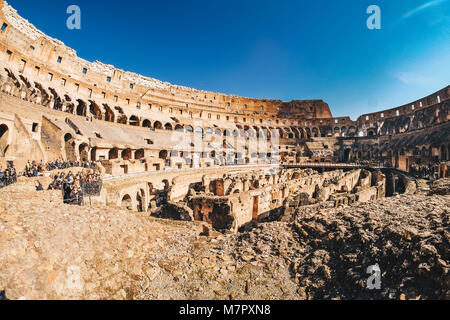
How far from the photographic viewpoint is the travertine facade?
16297mm

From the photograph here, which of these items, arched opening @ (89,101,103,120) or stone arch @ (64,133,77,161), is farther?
arched opening @ (89,101,103,120)

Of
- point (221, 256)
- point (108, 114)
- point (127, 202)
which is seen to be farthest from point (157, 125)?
point (221, 256)

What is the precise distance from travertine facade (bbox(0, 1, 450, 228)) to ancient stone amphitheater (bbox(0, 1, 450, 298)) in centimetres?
15

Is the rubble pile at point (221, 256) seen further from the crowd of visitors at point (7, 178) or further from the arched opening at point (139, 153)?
the arched opening at point (139, 153)

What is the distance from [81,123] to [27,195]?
19.6 meters

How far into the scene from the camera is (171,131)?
118ft

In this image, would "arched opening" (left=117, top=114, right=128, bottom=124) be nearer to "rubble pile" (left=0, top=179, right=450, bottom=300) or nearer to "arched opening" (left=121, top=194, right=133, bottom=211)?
"arched opening" (left=121, top=194, right=133, bottom=211)

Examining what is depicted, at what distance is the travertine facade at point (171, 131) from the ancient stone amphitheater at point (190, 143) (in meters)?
0.15

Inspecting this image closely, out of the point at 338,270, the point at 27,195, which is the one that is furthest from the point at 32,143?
the point at 338,270

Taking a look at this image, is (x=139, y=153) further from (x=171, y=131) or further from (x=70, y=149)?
(x=171, y=131)

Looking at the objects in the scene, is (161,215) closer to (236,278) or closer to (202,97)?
(236,278)

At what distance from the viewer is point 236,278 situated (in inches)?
218

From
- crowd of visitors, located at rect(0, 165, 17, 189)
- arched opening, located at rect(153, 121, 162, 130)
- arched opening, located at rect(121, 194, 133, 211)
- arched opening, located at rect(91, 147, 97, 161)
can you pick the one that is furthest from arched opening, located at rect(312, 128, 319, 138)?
crowd of visitors, located at rect(0, 165, 17, 189)

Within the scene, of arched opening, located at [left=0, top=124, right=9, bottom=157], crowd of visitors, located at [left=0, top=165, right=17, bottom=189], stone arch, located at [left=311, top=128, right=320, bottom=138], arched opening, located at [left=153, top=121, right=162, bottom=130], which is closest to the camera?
crowd of visitors, located at [left=0, top=165, right=17, bottom=189]
